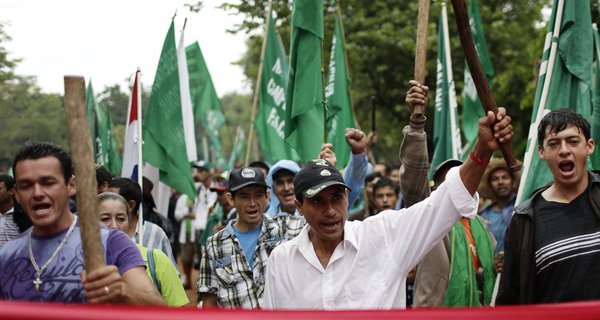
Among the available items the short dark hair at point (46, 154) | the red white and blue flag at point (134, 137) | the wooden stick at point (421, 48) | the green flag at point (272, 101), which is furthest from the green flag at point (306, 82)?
the short dark hair at point (46, 154)

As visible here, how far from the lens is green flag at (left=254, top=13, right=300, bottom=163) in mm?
10547

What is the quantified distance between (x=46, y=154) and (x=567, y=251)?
2.34 metres

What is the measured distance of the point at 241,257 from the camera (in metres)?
5.45

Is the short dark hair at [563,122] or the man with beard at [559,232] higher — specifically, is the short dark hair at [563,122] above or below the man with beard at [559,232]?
above

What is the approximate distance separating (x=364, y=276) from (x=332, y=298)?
17 cm

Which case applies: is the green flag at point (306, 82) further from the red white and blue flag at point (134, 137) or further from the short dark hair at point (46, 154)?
the short dark hair at point (46, 154)

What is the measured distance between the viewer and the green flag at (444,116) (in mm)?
8984

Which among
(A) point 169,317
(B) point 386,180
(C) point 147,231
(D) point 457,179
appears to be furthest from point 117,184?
(A) point 169,317

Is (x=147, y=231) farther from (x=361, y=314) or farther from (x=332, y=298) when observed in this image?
(x=361, y=314)

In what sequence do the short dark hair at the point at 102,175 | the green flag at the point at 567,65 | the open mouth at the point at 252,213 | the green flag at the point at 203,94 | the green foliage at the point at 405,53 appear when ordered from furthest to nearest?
the green foliage at the point at 405,53, the green flag at the point at 203,94, the short dark hair at the point at 102,175, the green flag at the point at 567,65, the open mouth at the point at 252,213

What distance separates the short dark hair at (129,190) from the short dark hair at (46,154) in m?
2.79

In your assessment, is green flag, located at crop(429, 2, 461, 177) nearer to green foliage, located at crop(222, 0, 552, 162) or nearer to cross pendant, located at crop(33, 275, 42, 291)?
cross pendant, located at crop(33, 275, 42, 291)

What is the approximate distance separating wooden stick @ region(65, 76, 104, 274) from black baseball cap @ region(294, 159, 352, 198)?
1358 millimetres

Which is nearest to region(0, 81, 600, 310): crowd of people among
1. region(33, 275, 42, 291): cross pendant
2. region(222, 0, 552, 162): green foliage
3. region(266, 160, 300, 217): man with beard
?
region(33, 275, 42, 291): cross pendant
